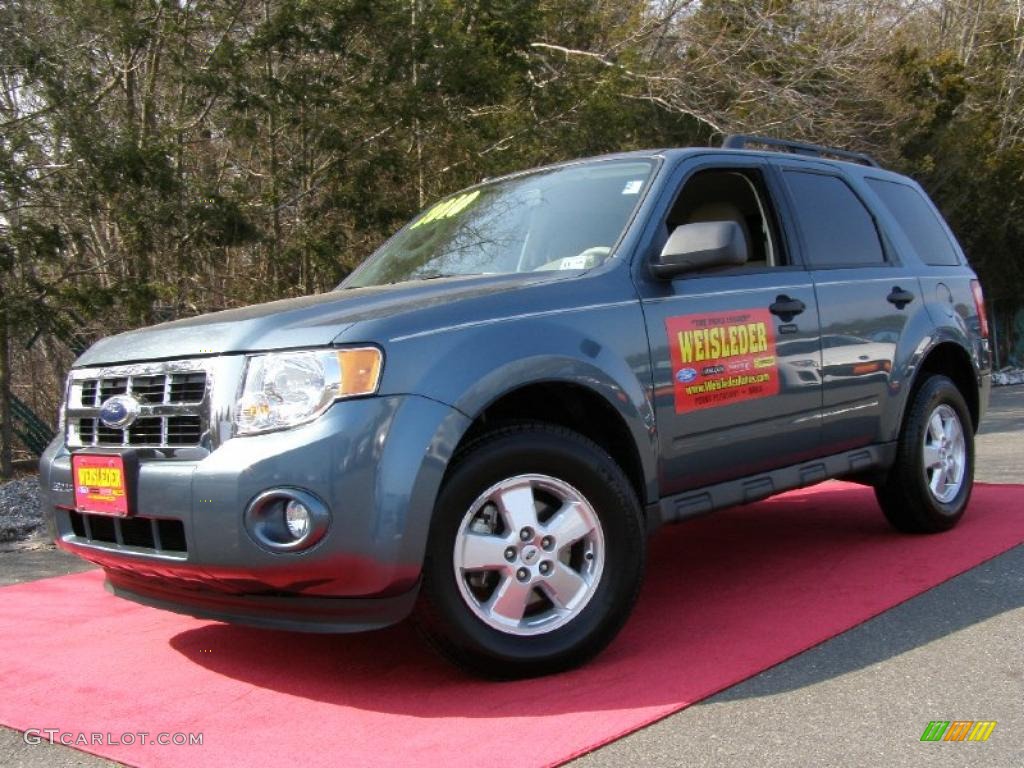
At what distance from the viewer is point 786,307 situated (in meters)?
4.50

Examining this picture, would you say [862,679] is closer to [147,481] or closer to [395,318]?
[395,318]

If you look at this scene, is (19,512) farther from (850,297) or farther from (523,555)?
(850,297)

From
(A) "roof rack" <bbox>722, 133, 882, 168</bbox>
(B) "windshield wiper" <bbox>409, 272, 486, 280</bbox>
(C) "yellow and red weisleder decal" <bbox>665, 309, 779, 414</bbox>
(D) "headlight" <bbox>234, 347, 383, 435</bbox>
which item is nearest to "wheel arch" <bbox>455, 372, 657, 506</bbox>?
(C) "yellow and red weisleder decal" <bbox>665, 309, 779, 414</bbox>

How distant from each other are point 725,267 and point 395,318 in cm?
158

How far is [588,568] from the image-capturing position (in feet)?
11.9

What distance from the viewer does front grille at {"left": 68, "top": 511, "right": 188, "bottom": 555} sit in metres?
3.30

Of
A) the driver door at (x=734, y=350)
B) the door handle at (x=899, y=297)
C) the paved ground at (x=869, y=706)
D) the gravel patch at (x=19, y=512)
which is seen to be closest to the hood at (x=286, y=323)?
the driver door at (x=734, y=350)

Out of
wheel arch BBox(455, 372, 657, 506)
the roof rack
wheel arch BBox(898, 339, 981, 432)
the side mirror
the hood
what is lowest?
wheel arch BBox(898, 339, 981, 432)

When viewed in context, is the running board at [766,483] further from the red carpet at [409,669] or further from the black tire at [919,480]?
→ the red carpet at [409,669]

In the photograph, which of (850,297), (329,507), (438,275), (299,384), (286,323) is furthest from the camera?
(850,297)

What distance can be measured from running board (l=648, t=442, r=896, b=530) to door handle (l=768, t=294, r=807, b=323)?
2.14ft

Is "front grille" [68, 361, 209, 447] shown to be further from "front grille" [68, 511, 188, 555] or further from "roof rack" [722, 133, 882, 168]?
"roof rack" [722, 133, 882, 168]

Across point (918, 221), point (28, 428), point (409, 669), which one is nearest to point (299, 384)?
point (409, 669)

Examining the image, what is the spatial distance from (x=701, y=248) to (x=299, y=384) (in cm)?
159
